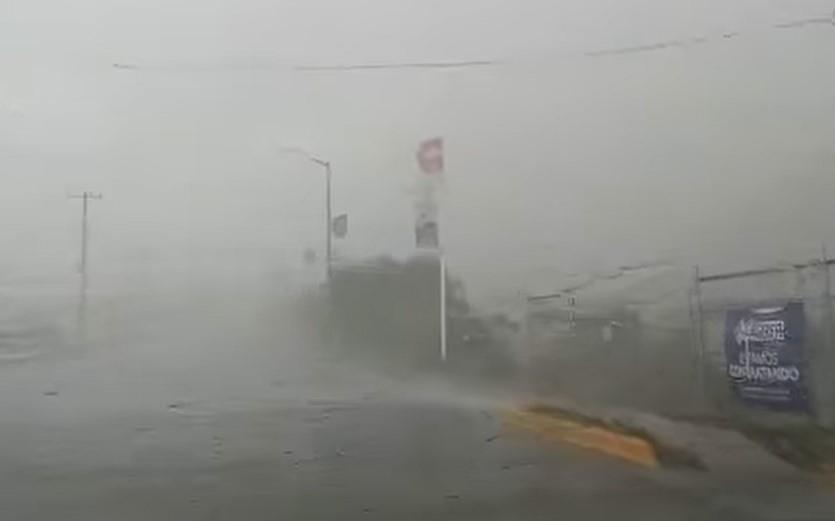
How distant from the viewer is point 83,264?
272 cm

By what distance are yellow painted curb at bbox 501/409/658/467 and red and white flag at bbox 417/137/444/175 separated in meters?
0.58

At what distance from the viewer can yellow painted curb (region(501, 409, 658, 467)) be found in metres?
2.86

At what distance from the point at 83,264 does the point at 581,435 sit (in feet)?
3.93

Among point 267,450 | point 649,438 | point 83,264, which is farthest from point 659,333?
point 83,264

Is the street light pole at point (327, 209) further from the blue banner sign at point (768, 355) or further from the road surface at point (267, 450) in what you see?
the blue banner sign at point (768, 355)

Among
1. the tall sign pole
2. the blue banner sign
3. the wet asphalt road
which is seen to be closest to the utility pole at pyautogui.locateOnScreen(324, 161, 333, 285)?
the tall sign pole

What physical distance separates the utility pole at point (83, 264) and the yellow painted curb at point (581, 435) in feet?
3.19

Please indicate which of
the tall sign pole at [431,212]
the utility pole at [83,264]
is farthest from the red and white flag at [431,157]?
the utility pole at [83,264]

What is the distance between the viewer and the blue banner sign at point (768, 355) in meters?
2.88

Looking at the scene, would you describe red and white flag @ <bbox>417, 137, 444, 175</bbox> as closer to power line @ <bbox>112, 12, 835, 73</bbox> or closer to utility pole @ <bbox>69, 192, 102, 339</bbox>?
power line @ <bbox>112, 12, 835, 73</bbox>

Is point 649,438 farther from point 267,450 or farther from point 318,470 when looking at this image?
point 267,450

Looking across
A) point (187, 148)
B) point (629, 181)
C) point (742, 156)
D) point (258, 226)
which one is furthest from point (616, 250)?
point (187, 148)

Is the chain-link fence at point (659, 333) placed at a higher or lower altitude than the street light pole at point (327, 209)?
lower

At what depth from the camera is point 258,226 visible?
279 centimetres
